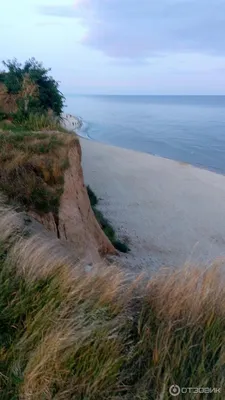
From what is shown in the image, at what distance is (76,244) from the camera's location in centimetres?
868

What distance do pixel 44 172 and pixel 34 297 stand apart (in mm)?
5833

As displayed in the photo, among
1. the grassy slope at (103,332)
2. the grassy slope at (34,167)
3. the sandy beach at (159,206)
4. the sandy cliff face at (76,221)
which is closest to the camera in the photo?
the grassy slope at (103,332)

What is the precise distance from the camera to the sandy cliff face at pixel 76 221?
28.1ft

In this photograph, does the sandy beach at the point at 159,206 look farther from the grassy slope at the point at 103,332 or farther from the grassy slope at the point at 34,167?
the grassy slope at the point at 103,332

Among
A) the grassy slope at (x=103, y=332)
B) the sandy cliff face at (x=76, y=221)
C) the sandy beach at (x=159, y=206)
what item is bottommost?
the sandy beach at (x=159, y=206)

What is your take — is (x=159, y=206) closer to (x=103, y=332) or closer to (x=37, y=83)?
(x=37, y=83)

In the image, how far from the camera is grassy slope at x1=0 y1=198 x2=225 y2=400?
2.66 metres

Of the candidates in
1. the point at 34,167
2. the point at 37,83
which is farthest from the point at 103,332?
the point at 37,83

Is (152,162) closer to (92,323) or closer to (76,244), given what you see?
(76,244)

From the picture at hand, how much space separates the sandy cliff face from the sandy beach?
1451 millimetres

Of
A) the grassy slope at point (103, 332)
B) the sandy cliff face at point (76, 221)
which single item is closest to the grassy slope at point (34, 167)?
the sandy cliff face at point (76, 221)

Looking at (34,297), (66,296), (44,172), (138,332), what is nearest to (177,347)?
(138,332)

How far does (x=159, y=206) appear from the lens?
66.6 feet

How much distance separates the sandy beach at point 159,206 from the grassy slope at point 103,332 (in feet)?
21.3
